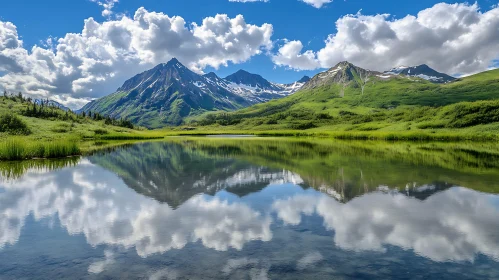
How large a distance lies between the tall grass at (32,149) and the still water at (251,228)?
747 inches

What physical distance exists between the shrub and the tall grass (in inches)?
2210

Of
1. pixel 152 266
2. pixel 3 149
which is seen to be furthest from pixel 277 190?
pixel 3 149

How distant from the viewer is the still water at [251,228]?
10.6 metres

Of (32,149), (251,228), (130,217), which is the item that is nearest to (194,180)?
(130,217)

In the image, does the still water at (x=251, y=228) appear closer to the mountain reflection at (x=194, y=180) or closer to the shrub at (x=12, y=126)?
the mountain reflection at (x=194, y=180)

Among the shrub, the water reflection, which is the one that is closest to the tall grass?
the water reflection

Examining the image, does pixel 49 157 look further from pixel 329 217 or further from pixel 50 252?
pixel 329 217

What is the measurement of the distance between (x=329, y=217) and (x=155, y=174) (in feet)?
70.6

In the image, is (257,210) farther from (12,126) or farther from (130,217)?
(12,126)

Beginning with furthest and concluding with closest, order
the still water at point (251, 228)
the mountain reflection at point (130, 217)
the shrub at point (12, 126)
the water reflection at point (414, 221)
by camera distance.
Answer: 1. the shrub at point (12, 126)
2. the mountain reflection at point (130, 217)
3. the water reflection at point (414, 221)
4. the still water at point (251, 228)

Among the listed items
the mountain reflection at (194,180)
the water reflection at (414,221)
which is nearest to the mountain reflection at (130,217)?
the mountain reflection at (194,180)

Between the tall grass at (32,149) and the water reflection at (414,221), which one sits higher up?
the tall grass at (32,149)

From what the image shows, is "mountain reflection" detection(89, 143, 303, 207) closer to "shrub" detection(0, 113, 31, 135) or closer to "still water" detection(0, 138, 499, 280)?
"still water" detection(0, 138, 499, 280)

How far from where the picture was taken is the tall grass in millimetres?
42875
